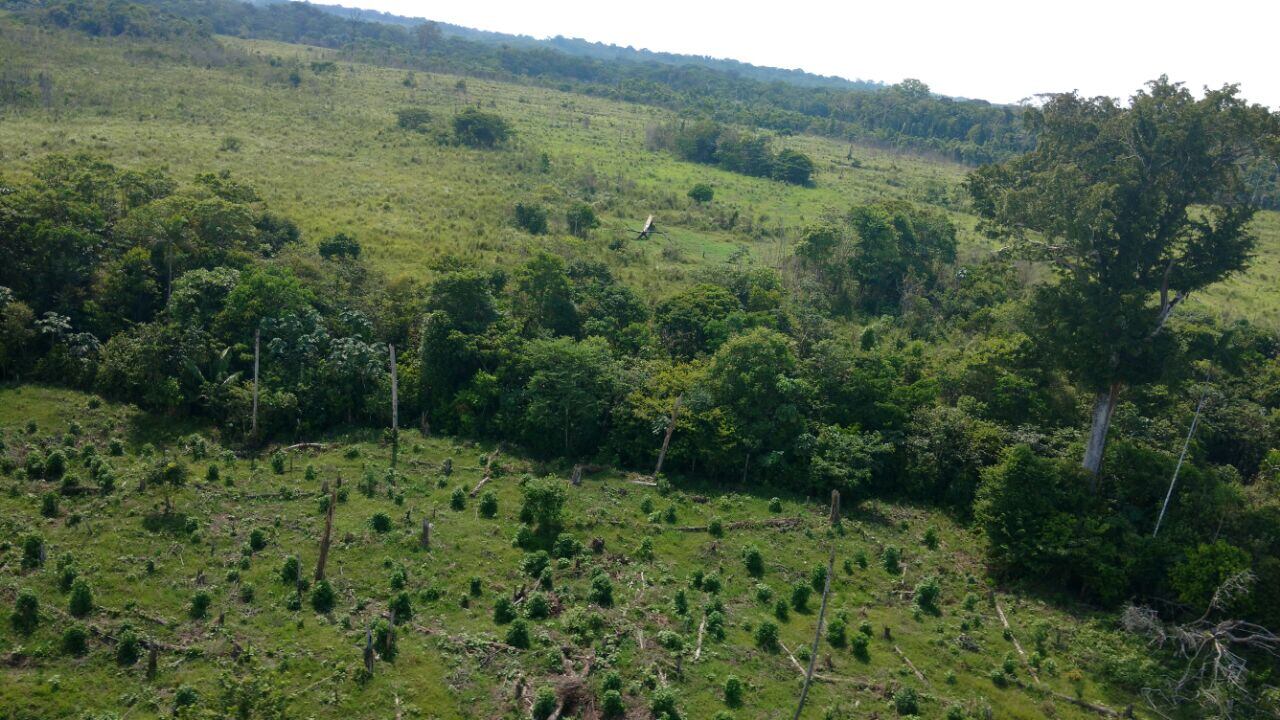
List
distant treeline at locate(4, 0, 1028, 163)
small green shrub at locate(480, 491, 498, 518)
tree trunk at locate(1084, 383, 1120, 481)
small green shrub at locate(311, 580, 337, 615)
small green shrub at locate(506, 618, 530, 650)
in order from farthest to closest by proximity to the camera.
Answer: distant treeline at locate(4, 0, 1028, 163), tree trunk at locate(1084, 383, 1120, 481), small green shrub at locate(480, 491, 498, 518), small green shrub at locate(311, 580, 337, 615), small green shrub at locate(506, 618, 530, 650)

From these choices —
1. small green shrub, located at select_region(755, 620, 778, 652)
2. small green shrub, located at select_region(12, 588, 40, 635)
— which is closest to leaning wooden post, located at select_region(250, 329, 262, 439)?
small green shrub, located at select_region(12, 588, 40, 635)

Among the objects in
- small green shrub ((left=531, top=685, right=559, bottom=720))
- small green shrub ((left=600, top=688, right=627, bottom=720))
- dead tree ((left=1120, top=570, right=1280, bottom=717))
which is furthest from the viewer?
dead tree ((left=1120, top=570, right=1280, bottom=717))

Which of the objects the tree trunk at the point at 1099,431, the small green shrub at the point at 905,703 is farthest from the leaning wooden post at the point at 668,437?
the tree trunk at the point at 1099,431

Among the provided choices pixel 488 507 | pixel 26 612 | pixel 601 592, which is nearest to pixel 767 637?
pixel 601 592

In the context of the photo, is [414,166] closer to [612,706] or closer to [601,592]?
[601,592]

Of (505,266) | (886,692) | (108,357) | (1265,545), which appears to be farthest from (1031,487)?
(108,357)

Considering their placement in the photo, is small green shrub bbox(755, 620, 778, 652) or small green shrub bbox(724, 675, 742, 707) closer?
small green shrub bbox(724, 675, 742, 707)

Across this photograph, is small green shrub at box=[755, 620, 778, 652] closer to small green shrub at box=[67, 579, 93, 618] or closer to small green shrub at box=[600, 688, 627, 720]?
small green shrub at box=[600, 688, 627, 720]
